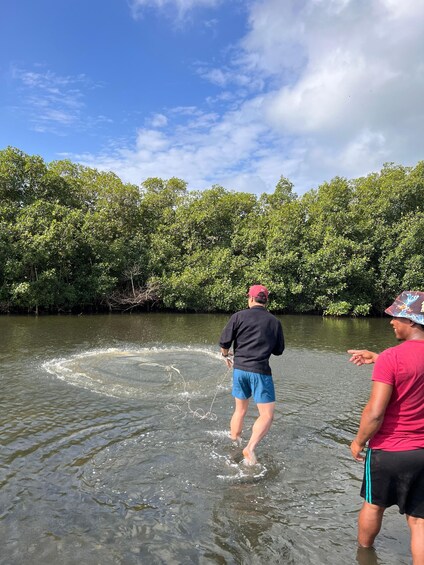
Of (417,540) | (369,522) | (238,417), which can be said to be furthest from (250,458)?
(417,540)

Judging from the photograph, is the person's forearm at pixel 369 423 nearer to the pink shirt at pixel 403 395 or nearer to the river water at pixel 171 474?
the pink shirt at pixel 403 395

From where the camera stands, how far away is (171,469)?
4785mm

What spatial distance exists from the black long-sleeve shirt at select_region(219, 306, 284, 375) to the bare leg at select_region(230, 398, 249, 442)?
1.74ft

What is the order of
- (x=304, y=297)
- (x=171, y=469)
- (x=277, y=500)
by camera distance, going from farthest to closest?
(x=304, y=297) → (x=171, y=469) → (x=277, y=500)

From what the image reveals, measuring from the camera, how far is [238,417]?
536 cm

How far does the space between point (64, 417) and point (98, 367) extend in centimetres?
383

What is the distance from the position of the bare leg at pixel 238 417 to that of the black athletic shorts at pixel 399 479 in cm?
252

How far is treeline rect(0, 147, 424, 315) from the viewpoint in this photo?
26.3 m

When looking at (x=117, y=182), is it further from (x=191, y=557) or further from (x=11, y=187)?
(x=191, y=557)

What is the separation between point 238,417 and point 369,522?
2.45 metres

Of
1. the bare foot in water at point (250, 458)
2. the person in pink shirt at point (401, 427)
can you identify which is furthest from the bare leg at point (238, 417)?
the person in pink shirt at point (401, 427)

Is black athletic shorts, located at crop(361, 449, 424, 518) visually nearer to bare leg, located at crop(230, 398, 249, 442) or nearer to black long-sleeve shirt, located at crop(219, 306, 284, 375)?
black long-sleeve shirt, located at crop(219, 306, 284, 375)

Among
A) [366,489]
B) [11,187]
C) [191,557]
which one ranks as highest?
[11,187]

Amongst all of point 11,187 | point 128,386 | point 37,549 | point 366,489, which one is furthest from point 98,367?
point 11,187
